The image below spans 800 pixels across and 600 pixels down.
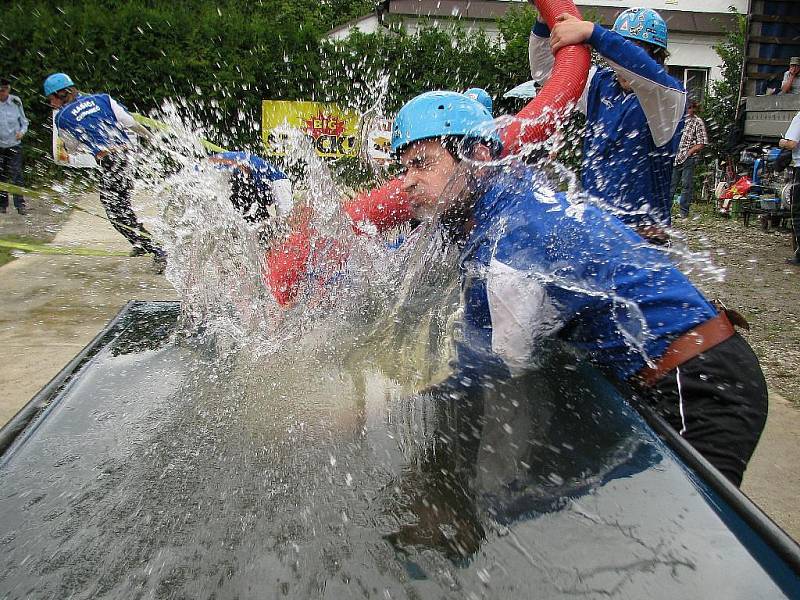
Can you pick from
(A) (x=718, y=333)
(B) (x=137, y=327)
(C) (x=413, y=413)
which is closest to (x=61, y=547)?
(C) (x=413, y=413)

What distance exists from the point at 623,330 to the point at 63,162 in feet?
34.4

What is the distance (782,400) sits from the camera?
3875mm

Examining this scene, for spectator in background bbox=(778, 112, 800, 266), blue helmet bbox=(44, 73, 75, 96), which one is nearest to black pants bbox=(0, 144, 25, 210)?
blue helmet bbox=(44, 73, 75, 96)

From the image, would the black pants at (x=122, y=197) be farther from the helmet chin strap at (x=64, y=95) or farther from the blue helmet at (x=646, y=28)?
the blue helmet at (x=646, y=28)

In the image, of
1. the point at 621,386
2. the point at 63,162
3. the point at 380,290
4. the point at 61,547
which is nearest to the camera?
the point at 61,547

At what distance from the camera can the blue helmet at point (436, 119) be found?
6.14ft

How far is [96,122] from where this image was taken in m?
5.73

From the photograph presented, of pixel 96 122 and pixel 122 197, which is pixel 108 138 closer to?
pixel 96 122

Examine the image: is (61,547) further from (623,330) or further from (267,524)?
(623,330)

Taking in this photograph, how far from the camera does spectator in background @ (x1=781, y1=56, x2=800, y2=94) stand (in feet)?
28.4

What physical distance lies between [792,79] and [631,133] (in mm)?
7292

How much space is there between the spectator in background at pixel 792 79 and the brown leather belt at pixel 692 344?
847 centimetres

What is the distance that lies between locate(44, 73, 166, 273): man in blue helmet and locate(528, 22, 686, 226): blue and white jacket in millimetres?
3921

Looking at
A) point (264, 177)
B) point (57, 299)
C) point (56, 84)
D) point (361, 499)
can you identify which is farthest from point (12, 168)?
point (361, 499)
